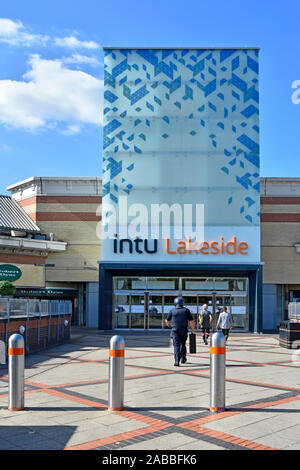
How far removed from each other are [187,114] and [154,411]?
2651 cm

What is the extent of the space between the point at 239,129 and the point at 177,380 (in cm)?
2364

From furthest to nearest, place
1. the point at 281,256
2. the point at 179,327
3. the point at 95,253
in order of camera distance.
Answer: the point at 95,253 < the point at 281,256 < the point at 179,327

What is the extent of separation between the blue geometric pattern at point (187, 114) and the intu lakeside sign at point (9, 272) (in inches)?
316

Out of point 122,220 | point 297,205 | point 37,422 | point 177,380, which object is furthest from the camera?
point 297,205

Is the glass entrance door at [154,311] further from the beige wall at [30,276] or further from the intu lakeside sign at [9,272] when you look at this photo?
the intu lakeside sign at [9,272]

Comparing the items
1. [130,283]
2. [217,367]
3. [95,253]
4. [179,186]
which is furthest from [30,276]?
[217,367]

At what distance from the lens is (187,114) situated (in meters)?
32.1

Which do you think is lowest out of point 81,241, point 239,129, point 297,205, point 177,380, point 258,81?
point 177,380

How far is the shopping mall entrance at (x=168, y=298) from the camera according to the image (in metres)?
32.1

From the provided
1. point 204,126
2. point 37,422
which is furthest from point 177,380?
point 204,126

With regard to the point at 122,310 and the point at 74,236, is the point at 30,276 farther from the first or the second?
the point at 122,310

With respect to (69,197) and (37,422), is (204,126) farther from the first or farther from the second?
(37,422)

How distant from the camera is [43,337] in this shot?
17.8 metres

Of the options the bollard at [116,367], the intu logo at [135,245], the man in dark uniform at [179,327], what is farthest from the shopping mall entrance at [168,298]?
the bollard at [116,367]
